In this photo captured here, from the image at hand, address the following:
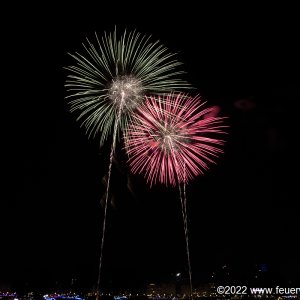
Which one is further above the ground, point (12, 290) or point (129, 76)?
point (129, 76)

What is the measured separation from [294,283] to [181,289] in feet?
26.8

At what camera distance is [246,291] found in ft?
91.1

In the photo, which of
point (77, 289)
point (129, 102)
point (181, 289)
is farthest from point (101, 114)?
point (77, 289)

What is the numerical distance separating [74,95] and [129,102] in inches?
66.6

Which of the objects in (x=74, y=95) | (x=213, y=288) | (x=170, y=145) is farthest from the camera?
(x=213, y=288)

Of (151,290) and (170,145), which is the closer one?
(170,145)

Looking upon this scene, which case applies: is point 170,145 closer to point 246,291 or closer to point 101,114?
point 101,114

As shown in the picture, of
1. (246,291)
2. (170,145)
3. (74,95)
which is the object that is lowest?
(246,291)

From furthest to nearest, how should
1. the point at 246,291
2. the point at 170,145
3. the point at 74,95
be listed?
the point at 246,291
the point at 170,145
the point at 74,95

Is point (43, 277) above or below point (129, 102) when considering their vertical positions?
below

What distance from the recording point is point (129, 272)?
28.9 m

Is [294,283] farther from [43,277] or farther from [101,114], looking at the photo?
[101,114]

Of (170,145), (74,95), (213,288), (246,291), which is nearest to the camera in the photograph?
(74,95)

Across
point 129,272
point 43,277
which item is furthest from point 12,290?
point 129,272
